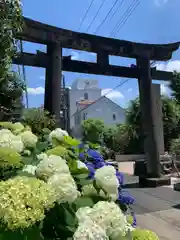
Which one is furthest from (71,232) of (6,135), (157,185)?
(157,185)

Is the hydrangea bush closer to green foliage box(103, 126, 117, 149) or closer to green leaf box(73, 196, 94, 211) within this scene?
green leaf box(73, 196, 94, 211)

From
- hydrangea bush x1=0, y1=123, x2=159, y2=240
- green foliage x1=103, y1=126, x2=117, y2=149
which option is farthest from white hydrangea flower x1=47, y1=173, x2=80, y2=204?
green foliage x1=103, y1=126, x2=117, y2=149

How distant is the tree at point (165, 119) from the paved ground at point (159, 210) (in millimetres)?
10139

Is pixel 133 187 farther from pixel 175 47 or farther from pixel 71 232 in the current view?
pixel 71 232

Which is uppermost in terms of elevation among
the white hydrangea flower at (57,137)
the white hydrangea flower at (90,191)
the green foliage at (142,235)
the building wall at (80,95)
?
the building wall at (80,95)

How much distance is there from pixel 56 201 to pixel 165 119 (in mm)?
16914

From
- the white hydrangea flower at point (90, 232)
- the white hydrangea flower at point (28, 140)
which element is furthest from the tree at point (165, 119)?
the white hydrangea flower at point (90, 232)

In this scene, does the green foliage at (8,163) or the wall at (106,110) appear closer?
the green foliage at (8,163)

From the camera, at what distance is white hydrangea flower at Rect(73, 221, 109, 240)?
0.83 m

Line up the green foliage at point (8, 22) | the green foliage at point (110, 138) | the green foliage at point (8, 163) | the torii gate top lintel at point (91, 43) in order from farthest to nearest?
the green foliage at point (110, 138)
the torii gate top lintel at point (91, 43)
the green foliage at point (8, 22)
the green foliage at point (8, 163)

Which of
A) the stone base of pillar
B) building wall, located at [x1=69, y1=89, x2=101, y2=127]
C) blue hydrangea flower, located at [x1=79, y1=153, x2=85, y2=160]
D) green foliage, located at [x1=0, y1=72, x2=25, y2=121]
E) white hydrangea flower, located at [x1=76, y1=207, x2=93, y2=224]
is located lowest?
the stone base of pillar

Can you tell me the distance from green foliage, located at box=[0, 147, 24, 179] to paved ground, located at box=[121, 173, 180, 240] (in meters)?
3.24

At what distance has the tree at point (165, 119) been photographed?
17.2 m

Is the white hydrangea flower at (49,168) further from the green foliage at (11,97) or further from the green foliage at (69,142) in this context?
the green foliage at (11,97)
